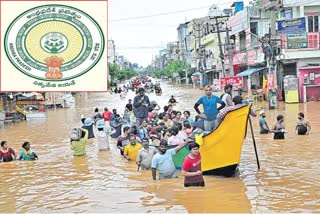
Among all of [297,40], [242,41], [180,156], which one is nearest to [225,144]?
[180,156]

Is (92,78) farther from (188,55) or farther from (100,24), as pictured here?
(188,55)

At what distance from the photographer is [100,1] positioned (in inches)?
243

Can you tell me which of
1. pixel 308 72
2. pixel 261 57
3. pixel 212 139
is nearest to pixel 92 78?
pixel 212 139

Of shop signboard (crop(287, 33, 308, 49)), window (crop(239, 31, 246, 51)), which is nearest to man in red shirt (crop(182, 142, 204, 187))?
shop signboard (crop(287, 33, 308, 49))

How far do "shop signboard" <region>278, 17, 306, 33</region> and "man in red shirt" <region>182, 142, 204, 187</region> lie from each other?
2428cm

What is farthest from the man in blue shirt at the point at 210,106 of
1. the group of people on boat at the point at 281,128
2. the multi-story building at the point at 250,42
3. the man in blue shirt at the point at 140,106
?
the multi-story building at the point at 250,42

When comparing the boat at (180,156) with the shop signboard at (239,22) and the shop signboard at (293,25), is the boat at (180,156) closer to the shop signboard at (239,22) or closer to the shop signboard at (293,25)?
the shop signboard at (293,25)

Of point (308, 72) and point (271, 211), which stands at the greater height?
point (308, 72)

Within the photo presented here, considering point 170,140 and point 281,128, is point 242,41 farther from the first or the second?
point 170,140

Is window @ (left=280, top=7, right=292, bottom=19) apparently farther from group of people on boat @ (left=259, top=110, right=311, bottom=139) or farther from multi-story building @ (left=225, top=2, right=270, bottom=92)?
group of people on boat @ (left=259, top=110, right=311, bottom=139)

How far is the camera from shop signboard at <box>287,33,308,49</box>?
34.3m

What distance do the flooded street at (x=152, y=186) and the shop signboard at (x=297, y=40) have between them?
56.7 ft

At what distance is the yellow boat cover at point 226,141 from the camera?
11461mm

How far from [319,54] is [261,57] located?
8.27m
